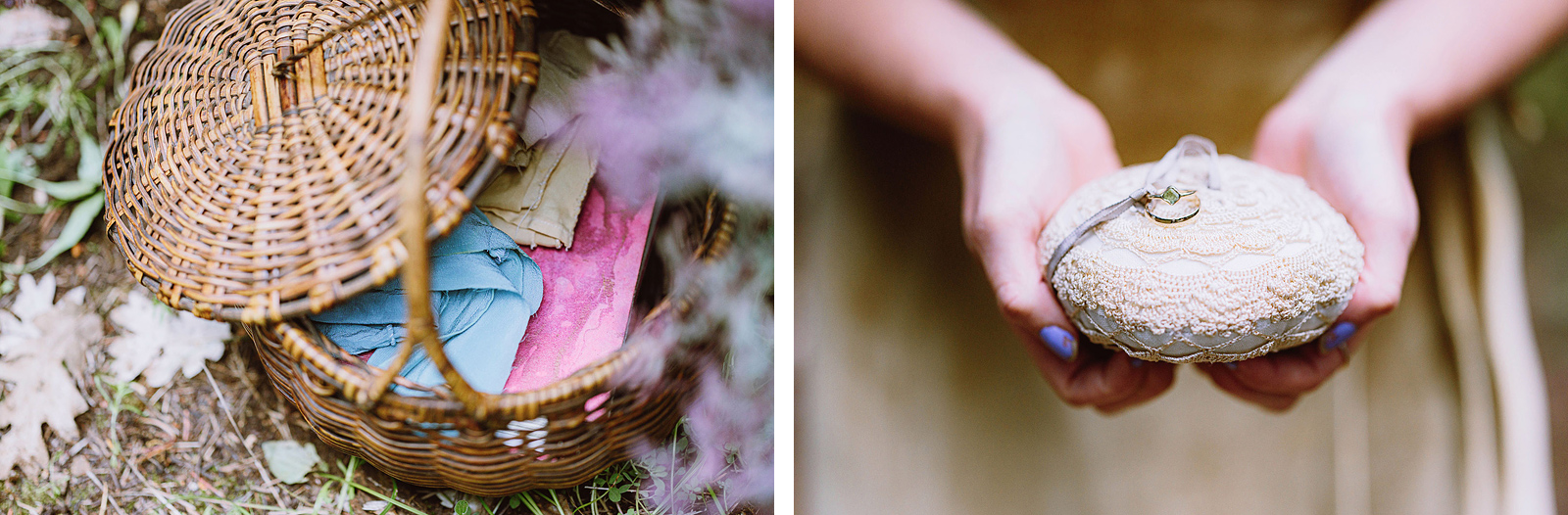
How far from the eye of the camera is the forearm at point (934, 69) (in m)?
0.57

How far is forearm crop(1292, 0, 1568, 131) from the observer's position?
23.3 inches

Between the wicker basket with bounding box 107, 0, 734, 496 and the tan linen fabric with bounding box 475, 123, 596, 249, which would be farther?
the tan linen fabric with bounding box 475, 123, 596, 249


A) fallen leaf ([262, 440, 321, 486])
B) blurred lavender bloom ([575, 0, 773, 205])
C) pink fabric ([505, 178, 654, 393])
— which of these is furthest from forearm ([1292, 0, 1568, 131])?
fallen leaf ([262, 440, 321, 486])

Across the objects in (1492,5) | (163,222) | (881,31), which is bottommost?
(163,222)

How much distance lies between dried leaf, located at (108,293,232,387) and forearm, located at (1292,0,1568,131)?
1.04 m

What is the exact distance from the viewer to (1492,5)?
0.60 metres

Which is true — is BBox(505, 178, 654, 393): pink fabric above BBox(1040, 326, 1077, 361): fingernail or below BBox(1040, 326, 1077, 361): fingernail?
below

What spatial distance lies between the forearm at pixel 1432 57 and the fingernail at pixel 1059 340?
34 centimetres

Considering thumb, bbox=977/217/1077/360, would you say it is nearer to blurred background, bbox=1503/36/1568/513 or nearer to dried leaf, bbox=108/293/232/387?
blurred background, bbox=1503/36/1568/513

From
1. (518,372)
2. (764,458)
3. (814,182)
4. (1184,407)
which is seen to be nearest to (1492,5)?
(1184,407)

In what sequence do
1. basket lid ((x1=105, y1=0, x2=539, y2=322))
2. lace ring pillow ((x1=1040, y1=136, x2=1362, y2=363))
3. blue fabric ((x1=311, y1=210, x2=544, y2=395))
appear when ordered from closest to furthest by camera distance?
1. lace ring pillow ((x1=1040, y1=136, x2=1362, y2=363))
2. basket lid ((x1=105, y1=0, x2=539, y2=322))
3. blue fabric ((x1=311, y1=210, x2=544, y2=395))

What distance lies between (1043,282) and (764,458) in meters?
0.25

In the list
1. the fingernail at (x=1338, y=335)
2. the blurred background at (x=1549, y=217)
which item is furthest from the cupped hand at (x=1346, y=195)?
the blurred background at (x=1549, y=217)

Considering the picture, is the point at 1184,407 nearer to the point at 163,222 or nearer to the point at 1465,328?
the point at 1465,328
